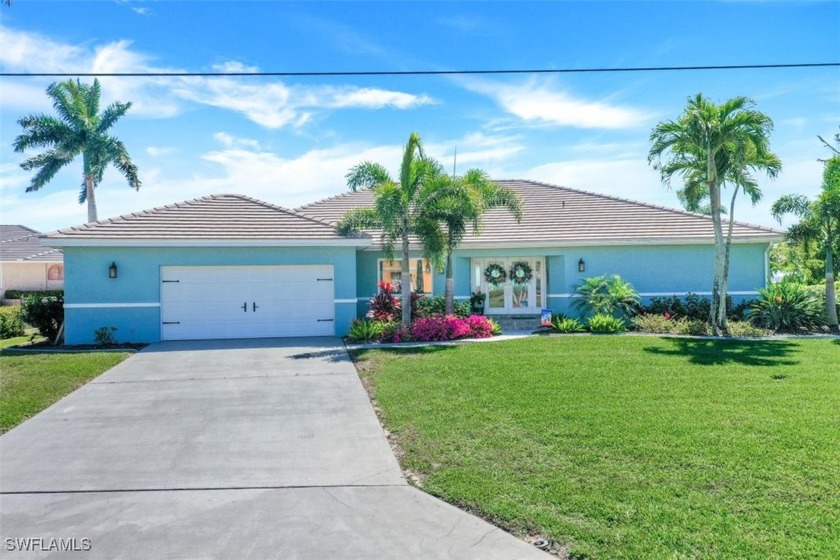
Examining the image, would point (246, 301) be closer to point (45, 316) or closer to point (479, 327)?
point (45, 316)

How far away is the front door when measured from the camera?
1816cm


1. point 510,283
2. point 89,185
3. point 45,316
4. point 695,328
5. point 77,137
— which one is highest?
point 77,137

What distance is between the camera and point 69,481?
5176 millimetres

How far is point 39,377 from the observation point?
32.7ft

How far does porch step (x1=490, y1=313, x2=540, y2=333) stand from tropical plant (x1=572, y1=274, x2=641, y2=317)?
1380 mm

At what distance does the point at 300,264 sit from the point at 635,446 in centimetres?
1147

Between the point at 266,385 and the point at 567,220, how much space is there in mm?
12823

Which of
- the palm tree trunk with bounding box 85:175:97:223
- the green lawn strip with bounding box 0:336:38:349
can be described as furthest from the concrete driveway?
the palm tree trunk with bounding box 85:175:97:223

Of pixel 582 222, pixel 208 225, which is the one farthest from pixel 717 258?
pixel 208 225

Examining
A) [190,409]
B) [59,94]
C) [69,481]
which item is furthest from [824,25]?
[59,94]

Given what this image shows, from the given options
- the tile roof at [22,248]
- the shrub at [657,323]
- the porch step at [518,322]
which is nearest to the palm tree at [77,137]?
the tile roof at [22,248]

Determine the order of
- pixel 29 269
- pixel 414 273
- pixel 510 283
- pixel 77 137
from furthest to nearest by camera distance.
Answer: pixel 29 269 < pixel 77 137 < pixel 510 283 < pixel 414 273

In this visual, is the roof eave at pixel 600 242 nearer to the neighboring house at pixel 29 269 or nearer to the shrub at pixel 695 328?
the shrub at pixel 695 328

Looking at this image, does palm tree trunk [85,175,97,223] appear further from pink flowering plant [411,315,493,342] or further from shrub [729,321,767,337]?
shrub [729,321,767,337]
